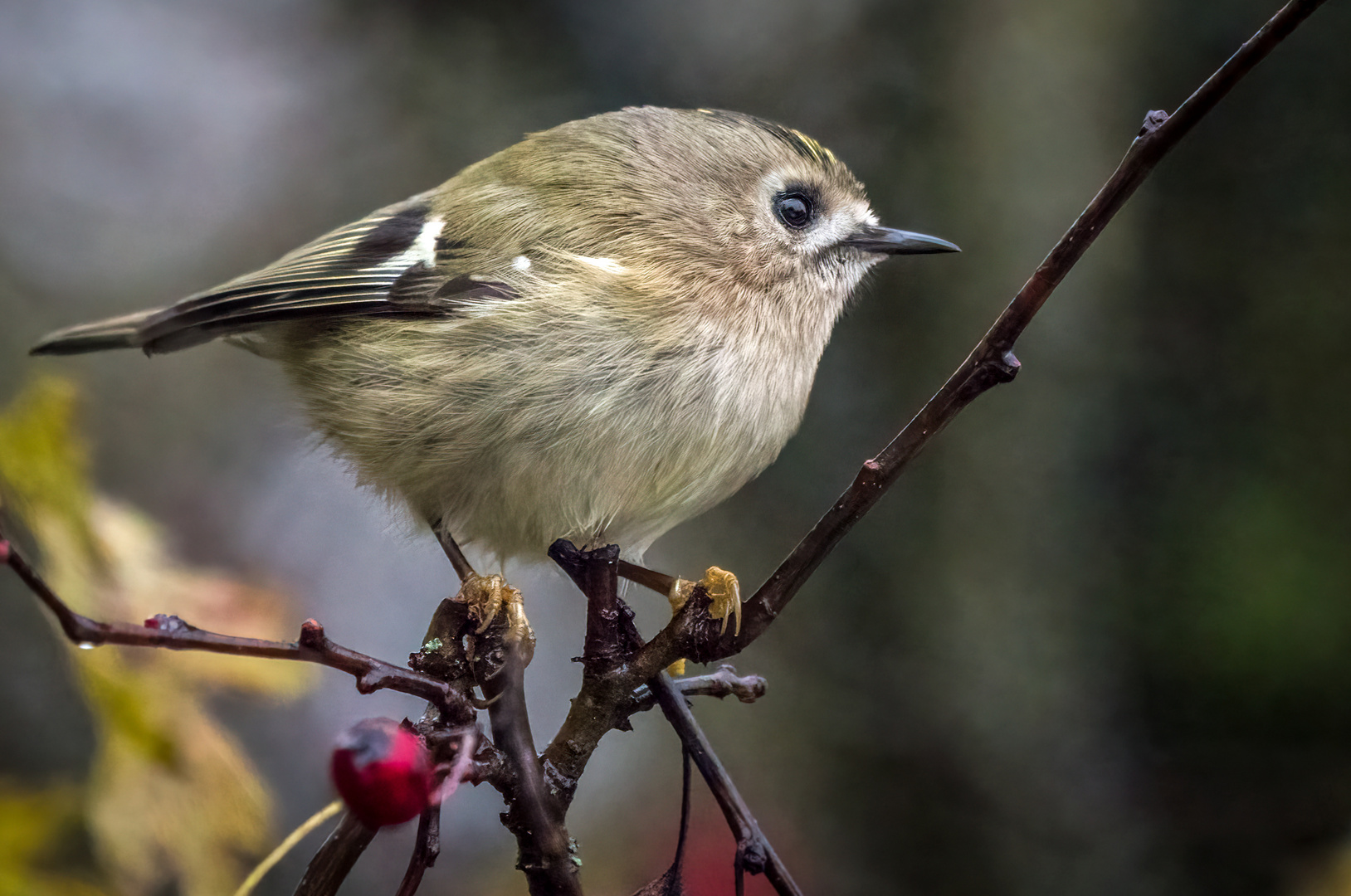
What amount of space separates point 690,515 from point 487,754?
640 millimetres

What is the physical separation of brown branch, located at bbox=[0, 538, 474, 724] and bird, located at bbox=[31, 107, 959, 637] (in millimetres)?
449

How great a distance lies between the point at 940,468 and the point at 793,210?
0.72 m

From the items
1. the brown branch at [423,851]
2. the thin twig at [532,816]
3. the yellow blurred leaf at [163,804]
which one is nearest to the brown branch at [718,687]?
the thin twig at [532,816]

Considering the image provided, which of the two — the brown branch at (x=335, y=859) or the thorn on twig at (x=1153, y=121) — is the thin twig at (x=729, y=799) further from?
the thorn on twig at (x=1153, y=121)

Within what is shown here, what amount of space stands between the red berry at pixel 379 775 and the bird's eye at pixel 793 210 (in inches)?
38.8

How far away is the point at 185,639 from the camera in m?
0.53

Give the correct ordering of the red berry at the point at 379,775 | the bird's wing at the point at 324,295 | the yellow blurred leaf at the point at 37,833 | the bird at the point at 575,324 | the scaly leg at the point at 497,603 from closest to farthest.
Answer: the red berry at the point at 379,775
the yellow blurred leaf at the point at 37,833
the scaly leg at the point at 497,603
the bird at the point at 575,324
the bird's wing at the point at 324,295

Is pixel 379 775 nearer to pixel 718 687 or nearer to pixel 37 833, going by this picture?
pixel 718 687

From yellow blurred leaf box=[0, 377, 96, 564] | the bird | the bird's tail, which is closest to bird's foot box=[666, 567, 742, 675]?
the bird

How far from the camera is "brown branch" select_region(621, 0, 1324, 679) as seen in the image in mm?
518

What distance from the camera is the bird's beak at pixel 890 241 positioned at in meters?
1.37

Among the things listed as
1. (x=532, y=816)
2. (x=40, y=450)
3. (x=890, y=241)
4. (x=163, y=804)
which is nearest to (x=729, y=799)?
(x=532, y=816)

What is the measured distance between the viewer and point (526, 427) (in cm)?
114

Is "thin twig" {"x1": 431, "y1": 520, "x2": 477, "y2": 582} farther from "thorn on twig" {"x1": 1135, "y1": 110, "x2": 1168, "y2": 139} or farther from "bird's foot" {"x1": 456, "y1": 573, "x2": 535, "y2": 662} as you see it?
"thorn on twig" {"x1": 1135, "y1": 110, "x2": 1168, "y2": 139}
